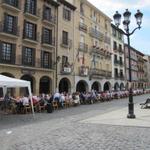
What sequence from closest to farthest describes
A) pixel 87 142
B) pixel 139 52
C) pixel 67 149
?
pixel 67 149, pixel 87 142, pixel 139 52

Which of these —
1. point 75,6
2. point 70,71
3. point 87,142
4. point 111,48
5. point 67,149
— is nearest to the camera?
point 67,149

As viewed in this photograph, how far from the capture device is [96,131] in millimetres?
11445

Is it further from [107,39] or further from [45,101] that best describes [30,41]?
[107,39]

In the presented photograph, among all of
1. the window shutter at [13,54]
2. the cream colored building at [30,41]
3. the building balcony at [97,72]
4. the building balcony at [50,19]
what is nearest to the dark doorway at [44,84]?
the cream colored building at [30,41]

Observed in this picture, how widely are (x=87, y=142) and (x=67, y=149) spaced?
3.63ft

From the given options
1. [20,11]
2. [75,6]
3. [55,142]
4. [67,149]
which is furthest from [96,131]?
[75,6]

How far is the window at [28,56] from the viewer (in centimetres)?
2806

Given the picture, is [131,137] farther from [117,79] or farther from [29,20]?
[117,79]

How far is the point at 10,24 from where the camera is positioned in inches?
1055

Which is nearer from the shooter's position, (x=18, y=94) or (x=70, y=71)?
(x=18, y=94)

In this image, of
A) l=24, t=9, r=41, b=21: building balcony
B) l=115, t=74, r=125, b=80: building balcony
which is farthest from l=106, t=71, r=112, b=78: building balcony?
l=24, t=9, r=41, b=21: building balcony

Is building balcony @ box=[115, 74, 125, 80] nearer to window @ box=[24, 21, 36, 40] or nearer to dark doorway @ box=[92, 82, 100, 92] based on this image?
dark doorway @ box=[92, 82, 100, 92]

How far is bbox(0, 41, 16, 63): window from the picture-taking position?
83.9ft

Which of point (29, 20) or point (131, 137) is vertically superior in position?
point (29, 20)
